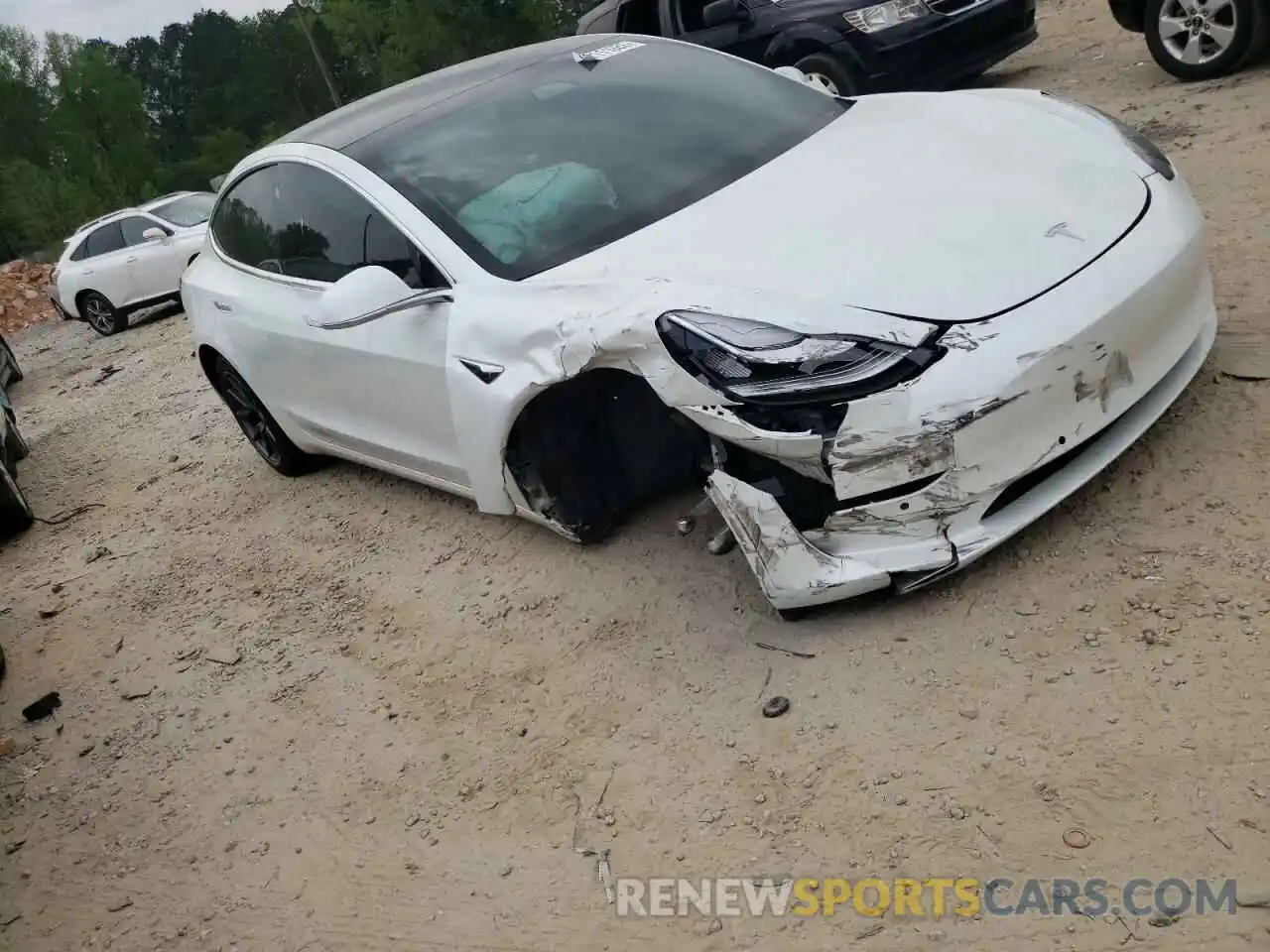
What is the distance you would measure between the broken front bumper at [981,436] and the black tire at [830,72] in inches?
228

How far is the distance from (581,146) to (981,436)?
1.88 meters

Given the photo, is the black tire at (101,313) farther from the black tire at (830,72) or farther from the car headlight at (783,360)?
the car headlight at (783,360)

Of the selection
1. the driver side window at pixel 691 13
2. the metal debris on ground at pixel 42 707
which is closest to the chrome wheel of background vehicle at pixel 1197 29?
the driver side window at pixel 691 13

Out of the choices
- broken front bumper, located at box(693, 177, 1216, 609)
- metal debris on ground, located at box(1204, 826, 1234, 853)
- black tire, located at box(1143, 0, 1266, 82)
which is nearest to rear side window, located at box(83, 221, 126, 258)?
black tire, located at box(1143, 0, 1266, 82)

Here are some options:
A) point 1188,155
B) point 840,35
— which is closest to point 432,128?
point 1188,155

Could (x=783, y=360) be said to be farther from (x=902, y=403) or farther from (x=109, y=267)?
(x=109, y=267)

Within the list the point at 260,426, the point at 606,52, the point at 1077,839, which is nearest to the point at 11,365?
the point at 260,426

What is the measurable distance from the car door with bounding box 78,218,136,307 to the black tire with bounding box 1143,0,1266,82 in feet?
38.8

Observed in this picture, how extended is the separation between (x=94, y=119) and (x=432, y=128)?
5479 cm

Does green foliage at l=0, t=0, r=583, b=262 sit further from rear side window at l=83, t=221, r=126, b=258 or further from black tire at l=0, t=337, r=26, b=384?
black tire at l=0, t=337, r=26, b=384

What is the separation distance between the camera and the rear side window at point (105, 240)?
14414 millimetres

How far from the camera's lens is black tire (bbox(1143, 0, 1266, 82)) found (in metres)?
6.86

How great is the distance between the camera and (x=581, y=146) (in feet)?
12.8

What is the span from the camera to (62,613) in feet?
17.1
